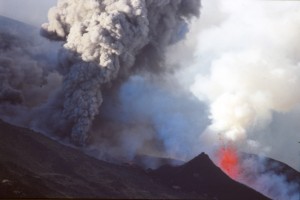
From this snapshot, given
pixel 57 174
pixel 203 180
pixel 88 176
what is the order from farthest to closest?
pixel 203 180 → pixel 88 176 → pixel 57 174

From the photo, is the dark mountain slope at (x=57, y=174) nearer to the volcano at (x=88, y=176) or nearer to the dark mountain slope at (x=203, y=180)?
the volcano at (x=88, y=176)

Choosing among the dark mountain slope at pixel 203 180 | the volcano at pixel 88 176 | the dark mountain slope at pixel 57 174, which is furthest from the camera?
the dark mountain slope at pixel 203 180

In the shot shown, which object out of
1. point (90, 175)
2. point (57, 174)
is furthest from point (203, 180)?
point (57, 174)

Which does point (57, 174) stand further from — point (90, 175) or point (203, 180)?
point (203, 180)

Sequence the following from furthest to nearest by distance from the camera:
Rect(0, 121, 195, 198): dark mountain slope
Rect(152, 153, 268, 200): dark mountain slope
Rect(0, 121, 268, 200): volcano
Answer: Rect(152, 153, 268, 200): dark mountain slope < Rect(0, 121, 268, 200): volcano < Rect(0, 121, 195, 198): dark mountain slope

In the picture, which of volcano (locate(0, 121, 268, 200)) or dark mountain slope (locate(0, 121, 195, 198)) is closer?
dark mountain slope (locate(0, 121, 195, 198))

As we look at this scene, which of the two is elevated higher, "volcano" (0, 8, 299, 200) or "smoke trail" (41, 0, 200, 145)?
"smoke trail" (41, 0, 200, 145)

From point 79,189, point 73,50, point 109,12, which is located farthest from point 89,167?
point 109,12

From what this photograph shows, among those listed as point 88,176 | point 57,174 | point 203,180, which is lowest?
point 57,174

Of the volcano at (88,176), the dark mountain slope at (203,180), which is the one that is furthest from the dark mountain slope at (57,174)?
the dark mountain slope at (203,180)

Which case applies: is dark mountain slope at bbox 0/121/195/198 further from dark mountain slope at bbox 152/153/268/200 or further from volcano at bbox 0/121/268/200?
dark mountain slope at bbox 152/153/268/200

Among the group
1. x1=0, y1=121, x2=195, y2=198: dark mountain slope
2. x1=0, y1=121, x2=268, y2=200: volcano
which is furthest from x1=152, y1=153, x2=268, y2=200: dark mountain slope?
x1=0, y1=121, x2=195, y2=198: dark mountain slope

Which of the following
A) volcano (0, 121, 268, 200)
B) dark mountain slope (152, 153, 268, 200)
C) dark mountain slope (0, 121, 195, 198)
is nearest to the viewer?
dark mountain slope (0, 121, 195, 198)

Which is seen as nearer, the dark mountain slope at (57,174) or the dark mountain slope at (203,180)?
the dark mountain slope at (57,174)
